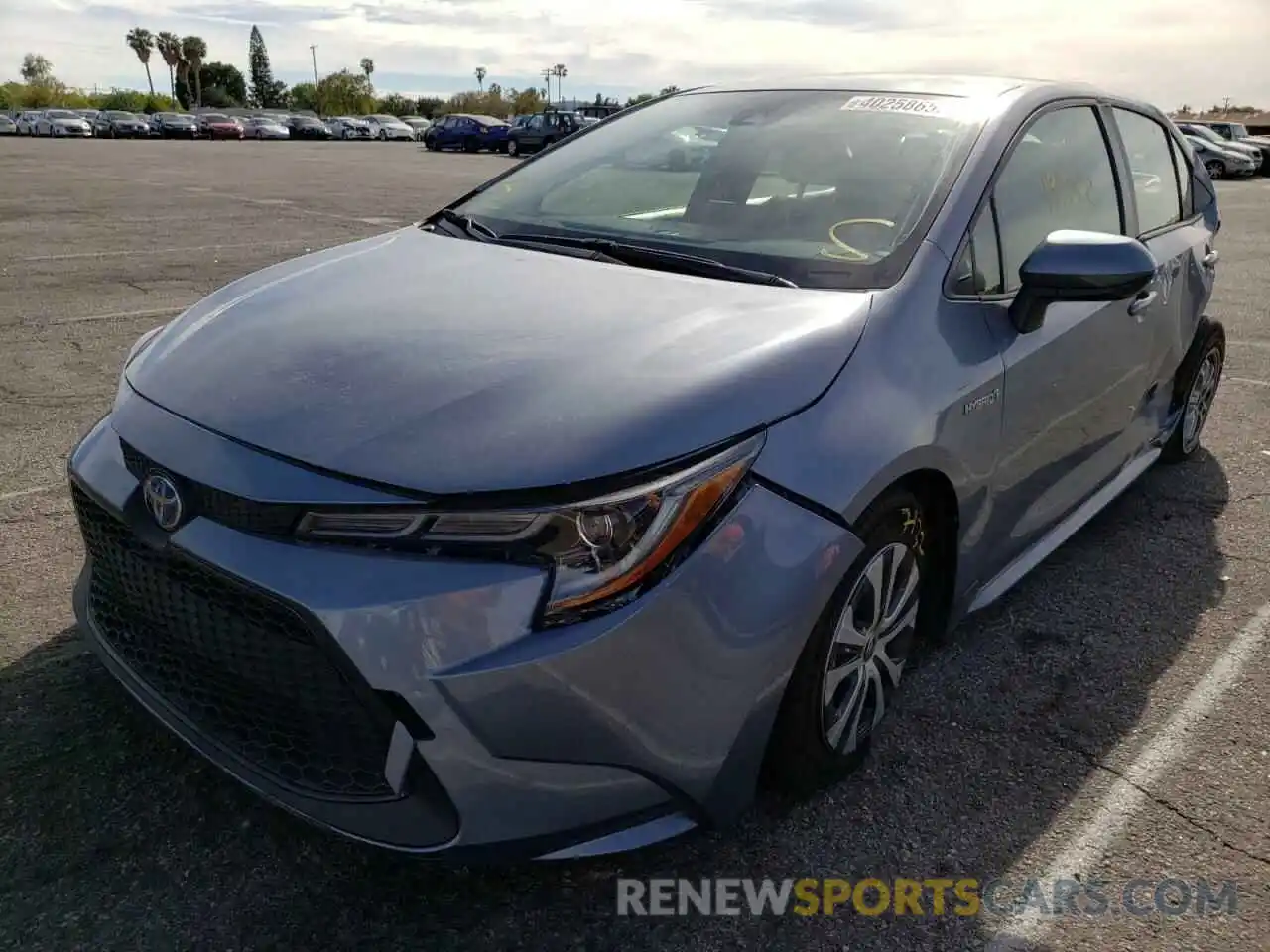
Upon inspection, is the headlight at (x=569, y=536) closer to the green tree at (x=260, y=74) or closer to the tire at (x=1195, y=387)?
the tire at (x=1195, y=387)

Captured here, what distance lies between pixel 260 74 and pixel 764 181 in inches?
5374

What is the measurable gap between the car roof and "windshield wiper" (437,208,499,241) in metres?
1.06

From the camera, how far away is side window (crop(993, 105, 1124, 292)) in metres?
2.81

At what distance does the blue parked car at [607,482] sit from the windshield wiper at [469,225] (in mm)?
42

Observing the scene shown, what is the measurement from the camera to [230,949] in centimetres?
195

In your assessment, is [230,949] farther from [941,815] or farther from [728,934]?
→ [941,815]

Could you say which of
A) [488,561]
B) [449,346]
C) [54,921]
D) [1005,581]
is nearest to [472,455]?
[488,561]

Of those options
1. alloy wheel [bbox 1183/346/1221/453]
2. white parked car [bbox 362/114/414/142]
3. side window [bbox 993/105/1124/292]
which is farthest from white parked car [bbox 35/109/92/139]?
side window [bbox 993/105/1124/292]

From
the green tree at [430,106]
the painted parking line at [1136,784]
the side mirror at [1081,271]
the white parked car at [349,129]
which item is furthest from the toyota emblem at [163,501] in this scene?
the green tree at [430,106]

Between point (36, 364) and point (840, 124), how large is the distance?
190 inches

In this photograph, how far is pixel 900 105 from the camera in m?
3.06

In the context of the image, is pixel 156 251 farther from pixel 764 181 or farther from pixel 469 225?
pixel 764 181

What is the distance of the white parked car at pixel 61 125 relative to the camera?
168 feet
